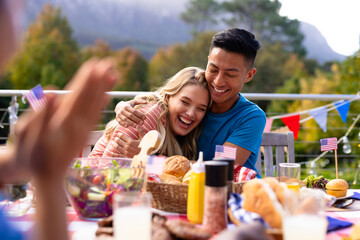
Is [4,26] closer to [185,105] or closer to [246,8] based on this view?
[185,105]

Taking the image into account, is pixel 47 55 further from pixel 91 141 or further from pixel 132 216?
pixel 132 216

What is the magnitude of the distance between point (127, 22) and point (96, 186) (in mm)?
51116

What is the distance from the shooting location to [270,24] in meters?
29.1

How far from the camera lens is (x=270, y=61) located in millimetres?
22484

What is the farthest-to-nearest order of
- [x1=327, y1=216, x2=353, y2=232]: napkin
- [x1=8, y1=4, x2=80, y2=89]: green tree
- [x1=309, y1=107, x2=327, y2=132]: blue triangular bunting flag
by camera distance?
1. [x1=8, y1=4, x2=80, y2=89]: green tree
2. [x1=309, y1=107, x2=327, y2=132]: blue triangular bunting flag
3. [x1=327, y1=216, x2=353, y2=232]: napkin

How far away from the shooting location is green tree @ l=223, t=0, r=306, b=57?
94.6 feet

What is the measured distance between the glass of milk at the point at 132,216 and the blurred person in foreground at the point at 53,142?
32 cm

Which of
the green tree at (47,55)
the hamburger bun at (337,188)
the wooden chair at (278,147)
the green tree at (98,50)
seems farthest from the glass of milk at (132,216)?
the green tree at (98,50)

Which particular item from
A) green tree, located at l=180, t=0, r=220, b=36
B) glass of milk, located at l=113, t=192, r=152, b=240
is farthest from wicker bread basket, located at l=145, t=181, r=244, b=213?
green tree, located at l=180, t=0, r=220, b=36

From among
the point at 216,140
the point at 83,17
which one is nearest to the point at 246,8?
the point at 83,17

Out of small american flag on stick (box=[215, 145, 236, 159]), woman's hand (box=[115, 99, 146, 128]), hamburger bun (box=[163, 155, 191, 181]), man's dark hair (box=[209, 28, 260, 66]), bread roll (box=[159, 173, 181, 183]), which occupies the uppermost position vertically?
man's dark hair (box=[209, 28, 260, 66])

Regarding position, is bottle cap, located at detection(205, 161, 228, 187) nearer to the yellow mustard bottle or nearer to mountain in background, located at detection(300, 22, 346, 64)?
the yellow mustard bottle

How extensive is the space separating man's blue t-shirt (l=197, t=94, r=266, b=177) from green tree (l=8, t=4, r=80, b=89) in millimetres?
24303

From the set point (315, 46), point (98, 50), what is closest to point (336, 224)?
point (98, 50)
